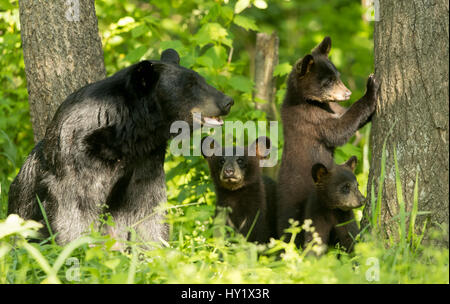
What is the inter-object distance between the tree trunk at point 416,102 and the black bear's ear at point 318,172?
0.57 meters

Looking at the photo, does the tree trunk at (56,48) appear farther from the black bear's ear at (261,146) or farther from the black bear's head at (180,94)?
the black bear's ear at (261,146)

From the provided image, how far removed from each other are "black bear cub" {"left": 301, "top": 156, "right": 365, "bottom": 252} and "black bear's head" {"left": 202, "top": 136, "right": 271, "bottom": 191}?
0.79 meters

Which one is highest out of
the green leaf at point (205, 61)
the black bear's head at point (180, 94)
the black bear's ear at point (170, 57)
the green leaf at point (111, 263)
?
the green leaf at point (205, 61)

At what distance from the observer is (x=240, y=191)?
18.0ft

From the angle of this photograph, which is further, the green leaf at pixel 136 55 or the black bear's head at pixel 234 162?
the green leaf at pixel 136 55

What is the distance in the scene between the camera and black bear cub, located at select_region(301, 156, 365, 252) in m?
4.60

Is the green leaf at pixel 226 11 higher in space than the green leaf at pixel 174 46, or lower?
higher

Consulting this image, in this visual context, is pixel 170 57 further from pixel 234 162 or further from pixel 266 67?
pixel 266 67

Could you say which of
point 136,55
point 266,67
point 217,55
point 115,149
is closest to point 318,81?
point 217,55

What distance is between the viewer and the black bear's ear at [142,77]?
4.28m

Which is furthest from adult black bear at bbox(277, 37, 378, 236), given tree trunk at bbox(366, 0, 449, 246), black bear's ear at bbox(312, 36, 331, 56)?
tree trunk at bbox(366, 0, 449, 246)

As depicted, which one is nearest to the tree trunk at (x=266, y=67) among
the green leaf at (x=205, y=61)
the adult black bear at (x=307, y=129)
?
the green leaf at (x=205, y=61)

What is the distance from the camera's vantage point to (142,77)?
4.34m

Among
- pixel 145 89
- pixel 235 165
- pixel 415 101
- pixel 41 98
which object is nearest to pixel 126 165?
pixel 145 89
